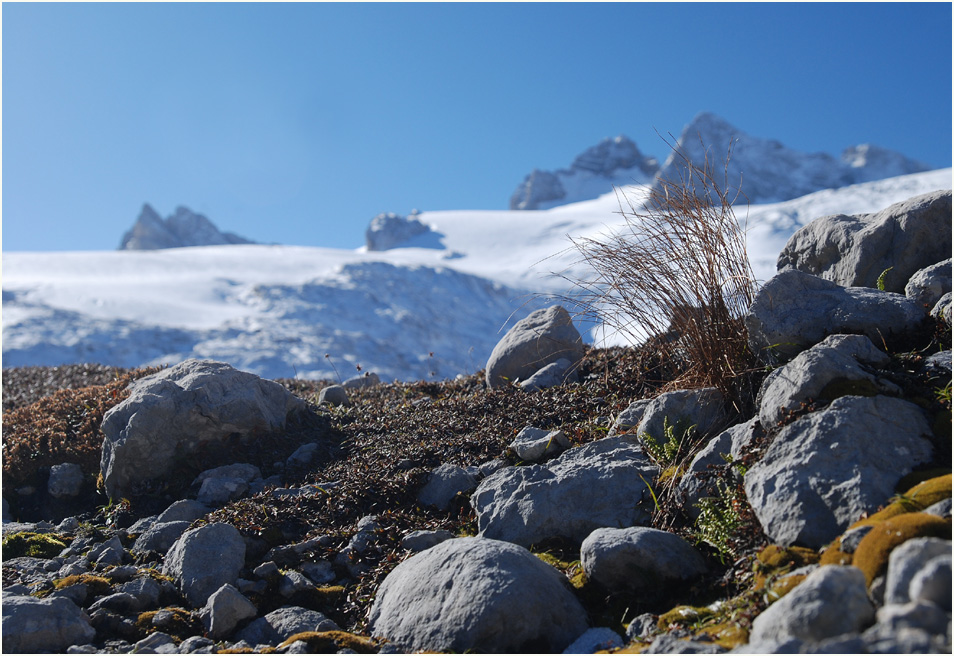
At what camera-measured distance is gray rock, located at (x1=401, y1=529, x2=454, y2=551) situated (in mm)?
4590

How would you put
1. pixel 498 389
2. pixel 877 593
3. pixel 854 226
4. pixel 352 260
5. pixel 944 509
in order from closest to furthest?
1. pixel 877 593
2. pixel 944 509
3. pixel 854 226
4. pixel 498 389
5. pixel 352 260

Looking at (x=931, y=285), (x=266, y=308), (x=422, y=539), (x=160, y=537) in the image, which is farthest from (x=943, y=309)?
(x=266, y=308)

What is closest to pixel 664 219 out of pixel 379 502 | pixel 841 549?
pixel 841 549

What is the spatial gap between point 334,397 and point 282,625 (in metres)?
4.24

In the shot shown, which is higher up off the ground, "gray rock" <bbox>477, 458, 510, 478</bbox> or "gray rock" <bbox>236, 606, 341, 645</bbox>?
"gray rock" <bbox>477, 458, 510, 478</bbox>

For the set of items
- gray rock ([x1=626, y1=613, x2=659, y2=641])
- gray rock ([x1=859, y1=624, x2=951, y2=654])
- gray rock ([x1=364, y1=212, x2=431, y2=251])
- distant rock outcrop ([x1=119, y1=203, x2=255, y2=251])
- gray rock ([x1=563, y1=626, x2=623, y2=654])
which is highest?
distant rock outcrop ([x1=119, y1=203, x2=255, y2=251])

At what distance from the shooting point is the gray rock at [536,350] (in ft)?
24.8

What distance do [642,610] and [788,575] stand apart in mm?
829

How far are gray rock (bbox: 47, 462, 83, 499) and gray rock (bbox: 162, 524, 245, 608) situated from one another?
8.15ft

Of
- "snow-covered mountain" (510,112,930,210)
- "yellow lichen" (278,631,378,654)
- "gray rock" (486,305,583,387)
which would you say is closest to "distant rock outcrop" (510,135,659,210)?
"snow-covered mountain" (510,112,930,210)

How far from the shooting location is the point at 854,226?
610 cm

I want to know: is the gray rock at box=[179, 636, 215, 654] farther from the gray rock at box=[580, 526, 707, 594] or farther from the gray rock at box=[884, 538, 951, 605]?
the gray rock at box=[884, 538, 951, 605]

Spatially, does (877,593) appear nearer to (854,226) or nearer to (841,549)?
(841,549)

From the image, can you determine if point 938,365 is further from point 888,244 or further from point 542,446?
point 542,446
